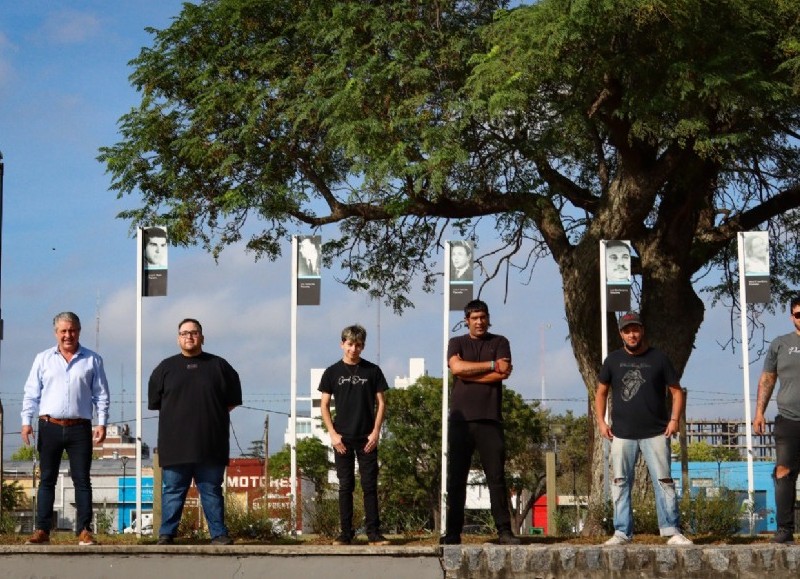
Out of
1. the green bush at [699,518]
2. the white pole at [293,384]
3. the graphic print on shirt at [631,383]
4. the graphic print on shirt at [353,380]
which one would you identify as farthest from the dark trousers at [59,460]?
the green bush at [699,518]

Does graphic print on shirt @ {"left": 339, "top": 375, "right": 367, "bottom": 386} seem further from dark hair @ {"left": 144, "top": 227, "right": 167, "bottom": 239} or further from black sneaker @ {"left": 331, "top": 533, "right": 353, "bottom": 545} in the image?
dark hair @ {"left": 144, "top": 227, "right": 167, "bottom": 239}

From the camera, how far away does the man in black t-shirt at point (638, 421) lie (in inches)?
416

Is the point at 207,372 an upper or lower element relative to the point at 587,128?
lower

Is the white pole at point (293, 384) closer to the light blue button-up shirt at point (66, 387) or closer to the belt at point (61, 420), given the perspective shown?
the light blue button-up shirt at point (66, 387)

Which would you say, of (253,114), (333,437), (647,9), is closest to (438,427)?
(253,114)

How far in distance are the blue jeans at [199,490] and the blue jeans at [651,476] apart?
3402 millimetres

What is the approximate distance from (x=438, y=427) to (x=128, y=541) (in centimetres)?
4080

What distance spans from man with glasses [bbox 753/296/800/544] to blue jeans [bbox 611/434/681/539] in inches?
34.7

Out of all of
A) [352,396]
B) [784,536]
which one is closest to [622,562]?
[784,536]

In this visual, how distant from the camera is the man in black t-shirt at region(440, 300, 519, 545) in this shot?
10.6 metres

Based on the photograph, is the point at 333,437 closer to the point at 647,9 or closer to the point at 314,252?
the point at 314,252

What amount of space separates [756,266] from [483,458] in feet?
16.5

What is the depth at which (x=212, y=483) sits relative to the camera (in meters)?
10.9

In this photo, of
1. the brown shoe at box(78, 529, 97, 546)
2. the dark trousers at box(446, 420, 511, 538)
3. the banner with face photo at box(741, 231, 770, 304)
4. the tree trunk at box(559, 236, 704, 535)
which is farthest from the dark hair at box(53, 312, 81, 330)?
the tree trunk at box(559, 236, 704, 535)
